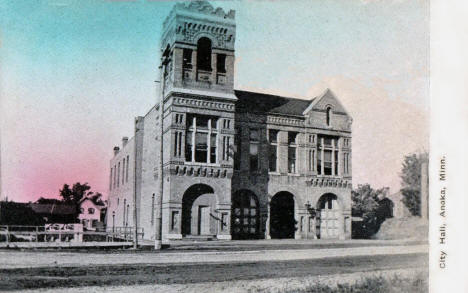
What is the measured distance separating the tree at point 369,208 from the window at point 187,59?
6.60 metres

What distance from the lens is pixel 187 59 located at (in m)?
15.0

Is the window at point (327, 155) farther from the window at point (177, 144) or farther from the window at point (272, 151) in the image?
the window at point (177, 144)

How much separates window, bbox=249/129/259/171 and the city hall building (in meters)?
0.04

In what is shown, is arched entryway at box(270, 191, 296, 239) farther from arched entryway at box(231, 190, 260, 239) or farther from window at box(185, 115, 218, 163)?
window at box(185, 115, 218, 163)

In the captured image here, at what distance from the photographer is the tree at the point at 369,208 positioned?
15284 mm

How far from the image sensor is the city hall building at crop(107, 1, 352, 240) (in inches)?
587

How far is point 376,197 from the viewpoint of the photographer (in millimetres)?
15586

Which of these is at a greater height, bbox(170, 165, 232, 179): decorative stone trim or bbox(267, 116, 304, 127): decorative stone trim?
bbox(267, 116, 304, 127): decorative stone trim

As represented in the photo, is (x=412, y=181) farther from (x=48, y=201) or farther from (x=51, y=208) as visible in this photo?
(x=51, y=208)

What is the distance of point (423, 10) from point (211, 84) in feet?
24.7

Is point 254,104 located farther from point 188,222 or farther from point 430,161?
point 430,161

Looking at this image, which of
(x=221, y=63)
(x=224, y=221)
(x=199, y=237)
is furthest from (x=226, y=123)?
(x=199, y=237)

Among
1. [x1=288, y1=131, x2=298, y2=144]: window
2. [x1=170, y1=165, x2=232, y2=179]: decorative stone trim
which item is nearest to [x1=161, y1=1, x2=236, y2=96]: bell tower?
[x1=170, y1=165, x2=232, y2=179]: decorative stone trim

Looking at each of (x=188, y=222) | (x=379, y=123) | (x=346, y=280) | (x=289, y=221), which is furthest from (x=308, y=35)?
(x=289, y=221)
